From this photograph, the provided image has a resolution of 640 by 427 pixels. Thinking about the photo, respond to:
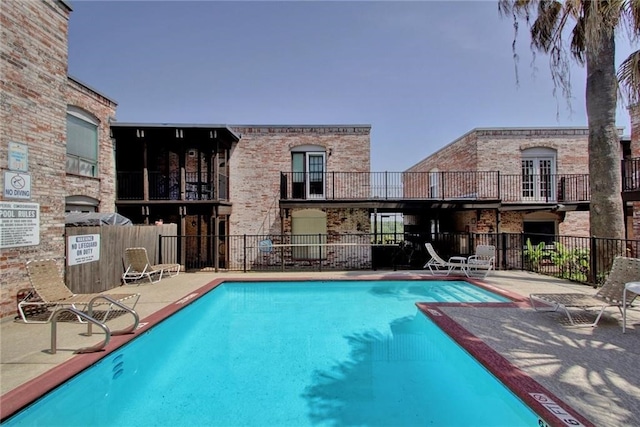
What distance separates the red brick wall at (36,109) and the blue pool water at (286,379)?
2.89 metres

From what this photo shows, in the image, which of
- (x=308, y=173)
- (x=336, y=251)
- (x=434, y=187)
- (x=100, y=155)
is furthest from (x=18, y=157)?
(x=434, y=187)

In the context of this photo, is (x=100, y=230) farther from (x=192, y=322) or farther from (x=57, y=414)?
(x=57, y=414)

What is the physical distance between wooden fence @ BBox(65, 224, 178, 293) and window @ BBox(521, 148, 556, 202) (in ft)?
50.4

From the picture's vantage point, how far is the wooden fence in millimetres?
7183

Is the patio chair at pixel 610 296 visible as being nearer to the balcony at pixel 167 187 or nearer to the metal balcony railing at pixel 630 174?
the metal balcony railing at pixel 630 174

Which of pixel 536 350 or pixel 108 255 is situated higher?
pixel 108 255

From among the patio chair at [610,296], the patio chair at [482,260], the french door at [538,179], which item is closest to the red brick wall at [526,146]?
the french door at [538,179]

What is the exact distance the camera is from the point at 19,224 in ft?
18.6

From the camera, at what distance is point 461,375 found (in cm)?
417

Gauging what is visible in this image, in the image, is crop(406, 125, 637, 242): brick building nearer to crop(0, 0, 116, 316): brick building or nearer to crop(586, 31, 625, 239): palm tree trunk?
crop(586, 31, 625, 239): palm tree trunk

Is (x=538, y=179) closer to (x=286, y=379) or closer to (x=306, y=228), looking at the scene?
(x=306, y=228)

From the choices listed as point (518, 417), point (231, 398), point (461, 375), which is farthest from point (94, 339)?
point (518, 417)

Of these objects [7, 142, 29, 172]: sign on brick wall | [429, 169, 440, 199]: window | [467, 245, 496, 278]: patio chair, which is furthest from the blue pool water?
[429, 169, 440, 199]: window

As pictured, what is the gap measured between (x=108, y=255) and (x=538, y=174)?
16.8 m
